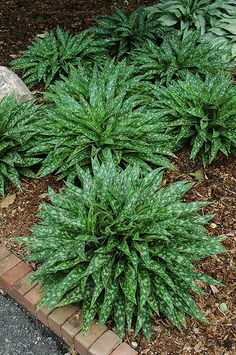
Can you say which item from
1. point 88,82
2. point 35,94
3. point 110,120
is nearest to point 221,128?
point 110,120

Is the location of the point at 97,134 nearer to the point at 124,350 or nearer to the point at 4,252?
the point at 4,252

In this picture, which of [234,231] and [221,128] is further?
[221,128]

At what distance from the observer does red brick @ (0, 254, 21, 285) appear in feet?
12.2

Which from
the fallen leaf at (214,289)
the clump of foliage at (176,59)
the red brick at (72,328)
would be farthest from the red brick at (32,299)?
the clump of foliage at (176,59)

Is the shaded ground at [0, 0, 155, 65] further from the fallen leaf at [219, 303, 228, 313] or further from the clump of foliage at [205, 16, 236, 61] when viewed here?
the fallen leaf at [219, 303, 228, 313]

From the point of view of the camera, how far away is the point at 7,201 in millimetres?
4289

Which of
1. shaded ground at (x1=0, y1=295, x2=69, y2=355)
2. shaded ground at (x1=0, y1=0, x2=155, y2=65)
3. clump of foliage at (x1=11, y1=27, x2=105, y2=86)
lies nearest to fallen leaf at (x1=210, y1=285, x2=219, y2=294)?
shaded ground at (x1=0, y1=295, x2=69, y2=355)

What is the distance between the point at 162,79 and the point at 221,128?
1049mm

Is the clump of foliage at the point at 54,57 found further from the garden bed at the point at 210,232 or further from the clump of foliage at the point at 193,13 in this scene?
the garden bed at the point at 210,232

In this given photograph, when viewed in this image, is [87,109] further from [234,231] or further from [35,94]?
[234,231]

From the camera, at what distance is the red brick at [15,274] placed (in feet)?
11.9

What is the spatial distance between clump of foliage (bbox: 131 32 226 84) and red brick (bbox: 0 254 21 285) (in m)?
2.37

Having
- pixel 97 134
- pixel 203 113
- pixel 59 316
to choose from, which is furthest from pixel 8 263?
pixel 203 113

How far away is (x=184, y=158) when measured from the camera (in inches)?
178
